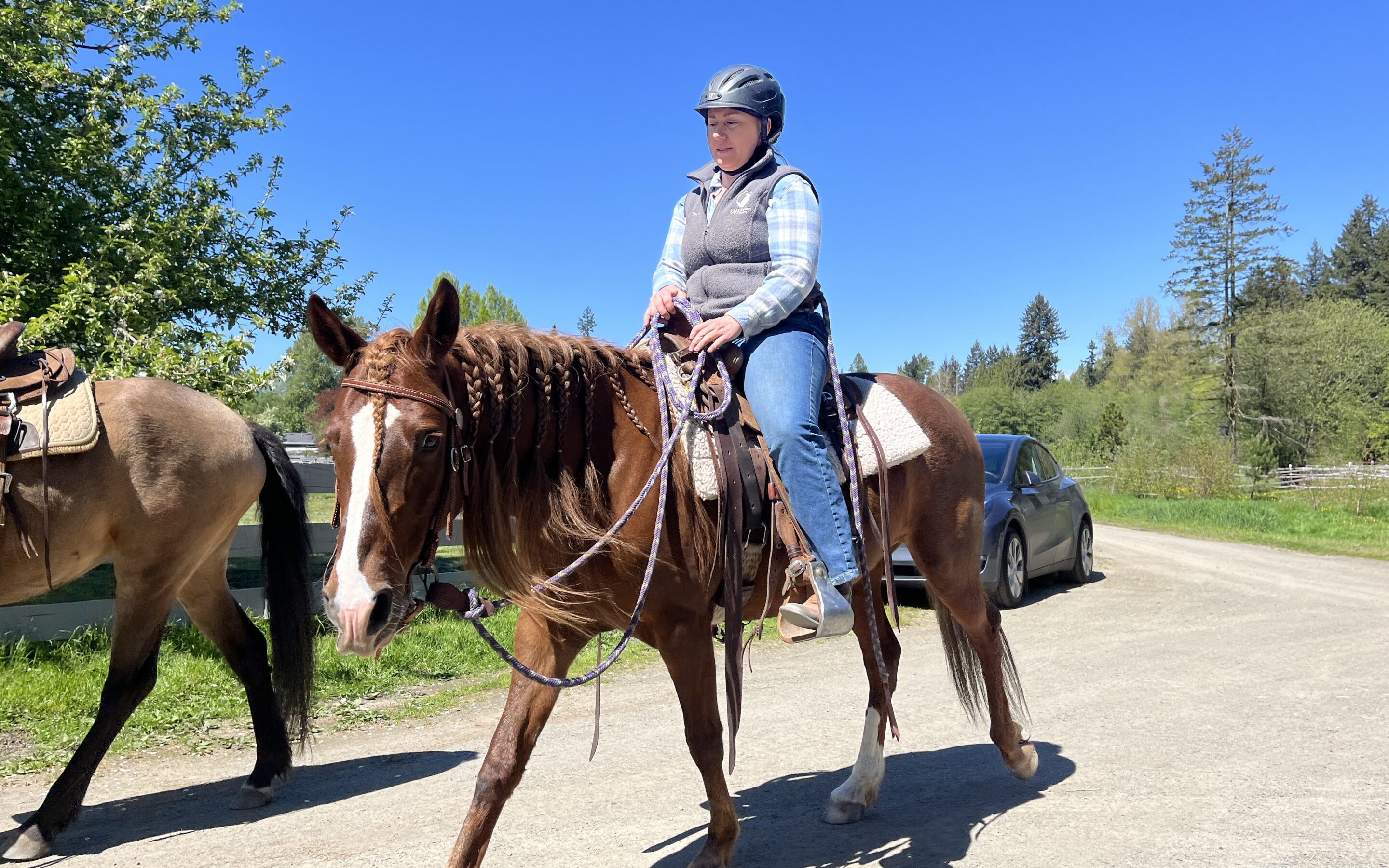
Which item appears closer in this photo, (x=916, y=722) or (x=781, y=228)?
(x=781, y=228)

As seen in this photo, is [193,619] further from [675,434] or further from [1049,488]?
[1049,488]

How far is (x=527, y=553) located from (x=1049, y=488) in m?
10.3

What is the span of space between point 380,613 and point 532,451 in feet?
2.48

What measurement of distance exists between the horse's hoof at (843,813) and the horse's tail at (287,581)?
282cm

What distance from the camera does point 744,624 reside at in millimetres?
3441

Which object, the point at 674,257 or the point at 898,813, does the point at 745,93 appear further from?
the point at 898,813

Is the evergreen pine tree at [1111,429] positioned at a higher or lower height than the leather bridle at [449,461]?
higher

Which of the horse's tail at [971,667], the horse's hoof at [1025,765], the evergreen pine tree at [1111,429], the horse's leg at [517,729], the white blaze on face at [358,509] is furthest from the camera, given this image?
the evergreen pine tree at [1111,429]

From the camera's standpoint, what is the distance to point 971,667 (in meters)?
4.66

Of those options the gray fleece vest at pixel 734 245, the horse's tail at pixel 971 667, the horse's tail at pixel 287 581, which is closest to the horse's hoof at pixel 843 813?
the horse's tail at pixel 971 667

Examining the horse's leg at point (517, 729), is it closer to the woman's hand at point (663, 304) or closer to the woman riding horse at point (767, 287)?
the woman riding horse at point (767, 287)

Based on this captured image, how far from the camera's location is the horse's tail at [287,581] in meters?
4.77

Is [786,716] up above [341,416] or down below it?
below

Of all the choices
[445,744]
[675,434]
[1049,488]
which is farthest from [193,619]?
[1049,488]
